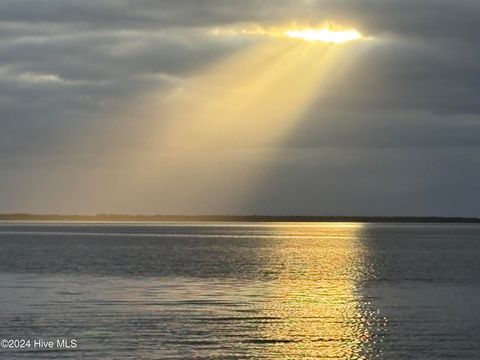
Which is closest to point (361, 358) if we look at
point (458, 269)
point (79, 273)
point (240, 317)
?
point (240, 317)

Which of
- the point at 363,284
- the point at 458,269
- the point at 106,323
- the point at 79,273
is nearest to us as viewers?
the point at 106,323

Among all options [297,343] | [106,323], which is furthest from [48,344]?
[297,343]

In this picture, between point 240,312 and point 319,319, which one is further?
point 240,312

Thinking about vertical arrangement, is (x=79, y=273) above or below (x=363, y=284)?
above

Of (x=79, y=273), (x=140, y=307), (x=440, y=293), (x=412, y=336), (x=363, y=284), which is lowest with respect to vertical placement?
(x=412, y=336)

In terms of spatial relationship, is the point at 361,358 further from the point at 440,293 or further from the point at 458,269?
the point at 458,269

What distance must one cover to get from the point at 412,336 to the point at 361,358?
5.97 metres

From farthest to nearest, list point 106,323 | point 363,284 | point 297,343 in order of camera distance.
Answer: point 363,284, point 106,323, point 297,343

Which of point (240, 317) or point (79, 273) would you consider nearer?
point (240, 317)

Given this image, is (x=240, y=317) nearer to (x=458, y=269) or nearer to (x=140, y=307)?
(x=140, y=307)

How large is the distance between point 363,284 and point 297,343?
32.4 metres

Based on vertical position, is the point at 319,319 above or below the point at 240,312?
below

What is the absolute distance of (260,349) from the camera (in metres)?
38.1

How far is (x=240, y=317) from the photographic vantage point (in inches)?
1852
